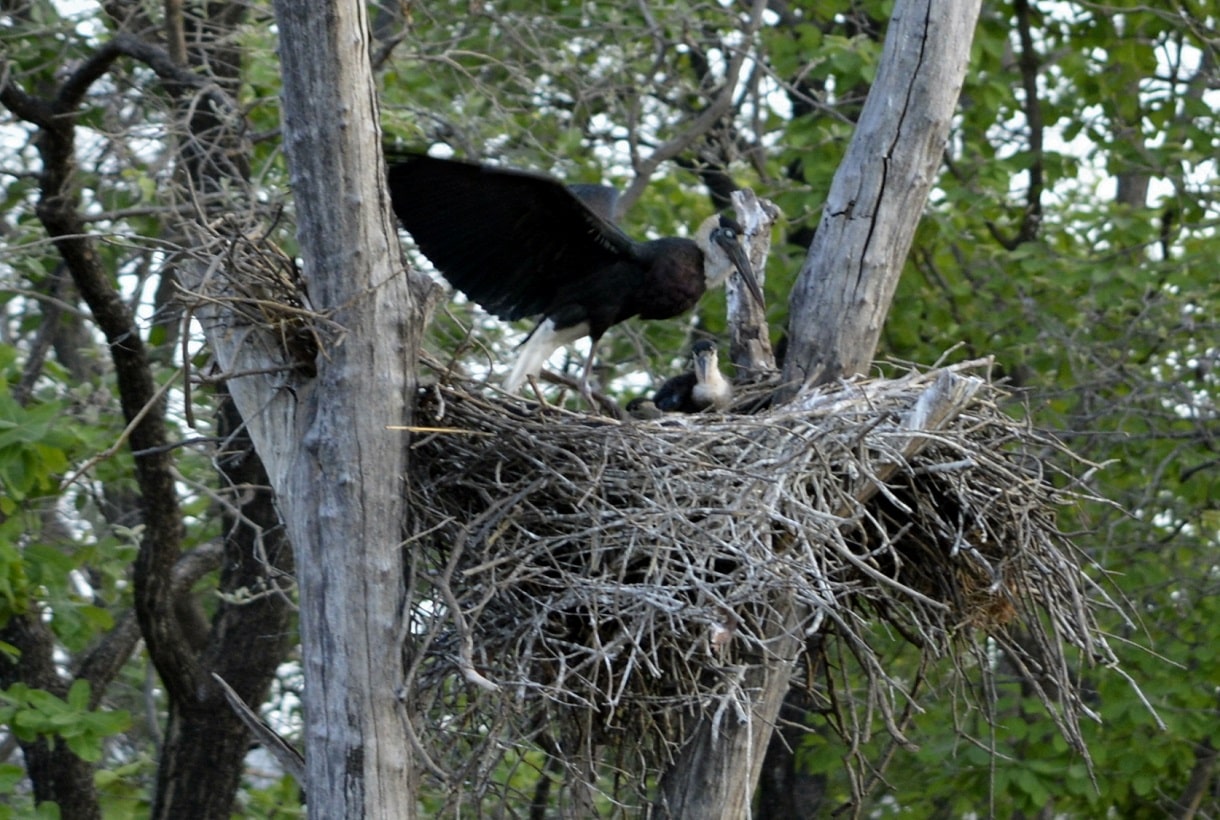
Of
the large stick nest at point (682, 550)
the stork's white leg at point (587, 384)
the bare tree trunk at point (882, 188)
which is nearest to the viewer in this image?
the large stick nest at point (682, 550)

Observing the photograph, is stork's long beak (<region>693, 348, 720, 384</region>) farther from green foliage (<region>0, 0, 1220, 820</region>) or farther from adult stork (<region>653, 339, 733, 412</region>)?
green foliage (<region>0, 0, 1220, 820</region>)

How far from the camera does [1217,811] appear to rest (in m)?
8.13

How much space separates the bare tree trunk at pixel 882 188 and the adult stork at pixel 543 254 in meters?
0.65

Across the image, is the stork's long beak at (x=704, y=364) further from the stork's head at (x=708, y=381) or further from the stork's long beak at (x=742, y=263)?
the stork's long beak at (x=742, y=263)

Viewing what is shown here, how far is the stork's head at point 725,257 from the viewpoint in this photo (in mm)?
5637

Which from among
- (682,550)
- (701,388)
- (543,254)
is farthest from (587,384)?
(682,550)

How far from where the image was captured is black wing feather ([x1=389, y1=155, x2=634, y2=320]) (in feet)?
14.7

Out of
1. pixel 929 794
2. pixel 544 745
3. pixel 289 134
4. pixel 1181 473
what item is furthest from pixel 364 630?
pixel 1181 473

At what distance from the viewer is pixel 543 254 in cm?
511

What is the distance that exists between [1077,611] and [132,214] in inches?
133

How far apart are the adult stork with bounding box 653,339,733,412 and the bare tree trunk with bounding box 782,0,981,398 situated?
40cm

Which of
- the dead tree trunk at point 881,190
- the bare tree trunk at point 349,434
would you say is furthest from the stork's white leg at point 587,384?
the bare tree trunk at point 349,434

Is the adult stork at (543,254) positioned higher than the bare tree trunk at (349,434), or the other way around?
the adult stork at (543,254)

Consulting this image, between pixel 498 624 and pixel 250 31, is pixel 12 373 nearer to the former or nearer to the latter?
pixel 250 31
